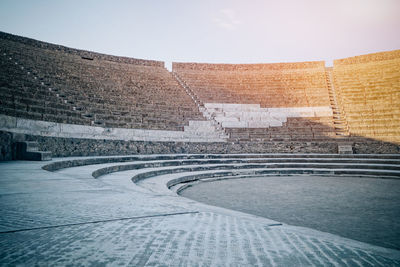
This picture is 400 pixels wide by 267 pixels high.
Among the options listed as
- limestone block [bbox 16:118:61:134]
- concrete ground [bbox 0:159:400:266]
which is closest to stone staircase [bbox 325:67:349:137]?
limestone block [bbox 16:118:61:134]

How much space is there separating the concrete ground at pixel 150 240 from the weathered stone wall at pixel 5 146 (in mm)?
4392

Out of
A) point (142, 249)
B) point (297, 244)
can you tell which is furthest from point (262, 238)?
point (142, 249)

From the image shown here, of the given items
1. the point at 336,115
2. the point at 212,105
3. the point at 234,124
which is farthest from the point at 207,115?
the point at 336,115

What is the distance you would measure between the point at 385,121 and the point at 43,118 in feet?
45.3

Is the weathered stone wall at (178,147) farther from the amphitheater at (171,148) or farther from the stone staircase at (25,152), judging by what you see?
the stone staircase at (25,152)

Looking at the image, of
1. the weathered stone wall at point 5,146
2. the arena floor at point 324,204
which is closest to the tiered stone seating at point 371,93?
the arena floor at point 324,204

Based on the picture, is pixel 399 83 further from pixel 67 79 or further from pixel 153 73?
pixel 67 79

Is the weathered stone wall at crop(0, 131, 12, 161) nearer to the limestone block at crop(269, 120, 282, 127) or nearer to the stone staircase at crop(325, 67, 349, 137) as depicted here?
the limestone block at crop(269, 120, 282, 127)

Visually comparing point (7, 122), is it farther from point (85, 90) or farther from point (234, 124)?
point (234, 124)

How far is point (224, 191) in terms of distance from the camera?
6082 mm

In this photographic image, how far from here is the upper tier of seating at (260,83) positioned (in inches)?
626

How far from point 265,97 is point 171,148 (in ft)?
25.2

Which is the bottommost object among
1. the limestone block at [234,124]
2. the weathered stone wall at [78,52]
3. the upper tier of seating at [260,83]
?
the limestone block at [234,124]

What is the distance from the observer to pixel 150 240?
5.73ft
